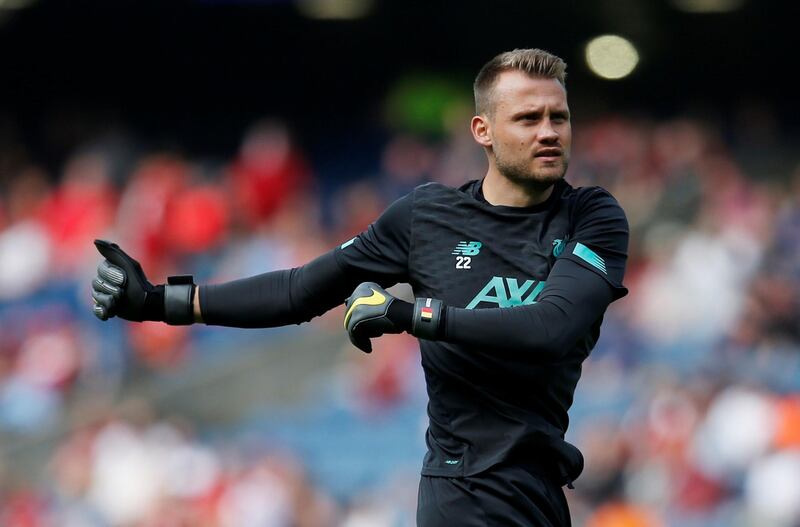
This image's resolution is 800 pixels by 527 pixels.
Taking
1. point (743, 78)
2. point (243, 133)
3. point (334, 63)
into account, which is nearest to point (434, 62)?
point (334, 63)

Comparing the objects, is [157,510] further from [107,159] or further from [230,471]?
[107,159]

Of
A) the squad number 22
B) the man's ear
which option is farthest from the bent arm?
the man's ear

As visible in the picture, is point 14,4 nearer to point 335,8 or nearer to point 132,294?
point 335,8

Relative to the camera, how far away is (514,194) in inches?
141

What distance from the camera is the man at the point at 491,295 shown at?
10.8 feet

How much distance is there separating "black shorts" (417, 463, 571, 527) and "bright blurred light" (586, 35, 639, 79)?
27.1 ft

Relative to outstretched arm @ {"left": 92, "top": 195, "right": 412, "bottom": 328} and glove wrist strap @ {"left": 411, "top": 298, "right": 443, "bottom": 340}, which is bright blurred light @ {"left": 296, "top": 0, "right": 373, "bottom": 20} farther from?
glove wrist strap @ {"left": 411, "top": 298, "right": 443, "bottom": 340}

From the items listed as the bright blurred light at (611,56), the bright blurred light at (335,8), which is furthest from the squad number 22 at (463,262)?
the bright blurred light at (335,8)

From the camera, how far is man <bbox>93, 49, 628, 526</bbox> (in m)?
3.29

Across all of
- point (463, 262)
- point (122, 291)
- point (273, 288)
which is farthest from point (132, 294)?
point (463, 262)

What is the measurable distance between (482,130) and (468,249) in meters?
0.39

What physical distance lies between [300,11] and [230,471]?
4360 millimetres

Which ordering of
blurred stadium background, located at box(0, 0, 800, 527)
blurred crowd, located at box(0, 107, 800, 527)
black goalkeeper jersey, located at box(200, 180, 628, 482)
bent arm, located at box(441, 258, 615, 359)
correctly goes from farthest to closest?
blurred stadium background, located at box(0, 0, 800, 527) → blurred crowd, located at box(0, 107, 800, 527) → black goalkeeper jersey, located at box(200, 180, 628, 482) → bent arm, located at box(441, 258, 615, 359)

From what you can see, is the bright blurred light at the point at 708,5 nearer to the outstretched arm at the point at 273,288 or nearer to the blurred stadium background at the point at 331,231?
the blurred stadium background at the point at 331,231
